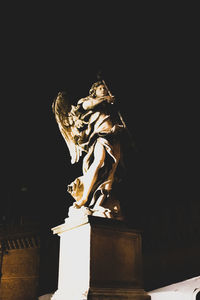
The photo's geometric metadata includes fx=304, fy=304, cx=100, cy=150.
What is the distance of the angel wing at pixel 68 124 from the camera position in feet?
19.0

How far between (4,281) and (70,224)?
6934 millimetres

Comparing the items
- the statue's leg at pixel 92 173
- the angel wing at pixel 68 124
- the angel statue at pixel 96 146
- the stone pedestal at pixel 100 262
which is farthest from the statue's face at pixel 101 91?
the stone pedestal at pixel 100 262

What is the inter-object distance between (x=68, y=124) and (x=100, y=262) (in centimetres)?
271

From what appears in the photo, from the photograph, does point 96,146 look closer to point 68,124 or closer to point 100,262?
point 68,124

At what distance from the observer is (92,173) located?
16.7ft

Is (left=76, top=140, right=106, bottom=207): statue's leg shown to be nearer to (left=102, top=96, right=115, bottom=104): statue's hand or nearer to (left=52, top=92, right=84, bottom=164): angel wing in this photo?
(left=52, top=92, right=84, bottom=164): angel wing

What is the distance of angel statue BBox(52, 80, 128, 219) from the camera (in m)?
4.94

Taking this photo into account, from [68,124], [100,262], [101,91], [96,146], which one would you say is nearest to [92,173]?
[96,146]

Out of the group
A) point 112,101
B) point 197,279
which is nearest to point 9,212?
point 112,101

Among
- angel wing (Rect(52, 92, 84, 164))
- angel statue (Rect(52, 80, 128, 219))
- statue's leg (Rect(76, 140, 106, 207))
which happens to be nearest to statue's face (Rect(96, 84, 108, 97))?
angel statue (Rect(52, 80, 128, 219))

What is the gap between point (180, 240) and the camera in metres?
5.97

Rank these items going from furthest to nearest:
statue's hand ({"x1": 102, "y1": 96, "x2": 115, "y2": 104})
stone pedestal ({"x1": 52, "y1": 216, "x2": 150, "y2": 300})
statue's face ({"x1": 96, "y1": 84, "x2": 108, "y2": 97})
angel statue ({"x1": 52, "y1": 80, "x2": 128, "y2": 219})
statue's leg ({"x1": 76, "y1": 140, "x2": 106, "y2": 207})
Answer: statue's face ({"x1": 96, "y1": 84, "x2": 108, "y2": 97}) < statue's hand ({"x1": 102, "y1": 96, "x2": 115, "y2": 104}) < statue's leg ({"x1": 76, "y1": 140, "x2": 106, "y2": 207}) < angel statue ({"x1": 52, "y1": 80, "x2": 128, "y2": 219}) < stone pedestal ({"x1": 52, "y1": 216, "x2": 150, "y2": 300})

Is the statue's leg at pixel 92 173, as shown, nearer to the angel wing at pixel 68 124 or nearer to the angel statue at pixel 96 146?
the angel statue at pixel 96 146

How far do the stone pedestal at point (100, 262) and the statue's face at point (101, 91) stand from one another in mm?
2370
